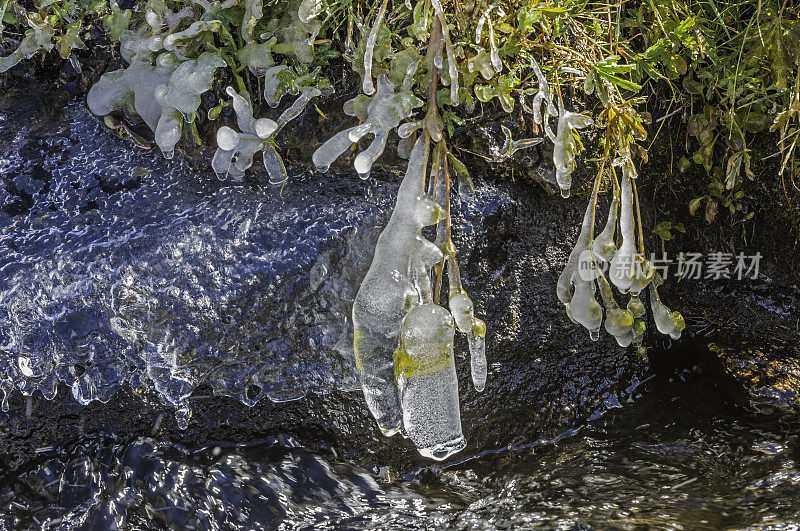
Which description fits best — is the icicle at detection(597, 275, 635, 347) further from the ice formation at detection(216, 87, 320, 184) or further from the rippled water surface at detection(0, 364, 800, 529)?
the ice formation at detection(216, 87, 320, 184)

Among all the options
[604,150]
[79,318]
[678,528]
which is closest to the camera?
[678,528]

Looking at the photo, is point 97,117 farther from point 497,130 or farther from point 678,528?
point 678,528

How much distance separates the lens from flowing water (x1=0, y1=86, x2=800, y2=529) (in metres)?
2.19

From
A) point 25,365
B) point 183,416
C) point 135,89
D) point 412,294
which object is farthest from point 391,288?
point 25,365

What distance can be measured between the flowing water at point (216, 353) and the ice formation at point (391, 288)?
0.98ft

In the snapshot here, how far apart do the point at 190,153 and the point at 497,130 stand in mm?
984

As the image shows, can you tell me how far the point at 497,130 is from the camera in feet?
7.55

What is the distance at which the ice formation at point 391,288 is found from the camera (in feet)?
6.26

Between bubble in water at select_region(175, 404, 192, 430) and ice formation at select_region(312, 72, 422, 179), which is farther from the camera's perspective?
bubble in water at select_region(175, 404, 192, 430)

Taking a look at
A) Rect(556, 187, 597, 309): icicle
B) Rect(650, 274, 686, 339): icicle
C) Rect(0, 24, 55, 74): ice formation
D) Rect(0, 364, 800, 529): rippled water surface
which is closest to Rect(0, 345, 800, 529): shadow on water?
Rect(0, 364, 800, 529): rippled water surface

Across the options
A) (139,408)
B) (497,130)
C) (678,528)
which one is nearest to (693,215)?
(497,130)

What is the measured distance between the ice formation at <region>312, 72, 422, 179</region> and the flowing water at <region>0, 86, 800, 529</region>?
0.94ft

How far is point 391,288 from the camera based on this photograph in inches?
75.1

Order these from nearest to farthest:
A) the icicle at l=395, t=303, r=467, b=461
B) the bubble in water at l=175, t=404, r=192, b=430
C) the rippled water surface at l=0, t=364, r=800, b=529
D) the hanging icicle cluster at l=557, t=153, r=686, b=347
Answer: the icicle at l=395, t=303, r=467, b=461 < the rippled water surface at l=0, t=364, r=800, b=529 < the hanging icicle cluster at l=557, t=153, r=686, b=347 < the bubble in water at l=175, t=404, r=192, b=430
